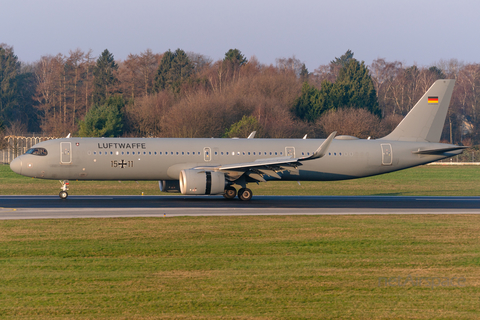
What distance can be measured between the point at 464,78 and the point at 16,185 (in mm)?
106729

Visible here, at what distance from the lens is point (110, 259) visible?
12969mm

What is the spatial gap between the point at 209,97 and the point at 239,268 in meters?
70.1

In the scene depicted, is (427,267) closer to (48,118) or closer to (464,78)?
(48,118)

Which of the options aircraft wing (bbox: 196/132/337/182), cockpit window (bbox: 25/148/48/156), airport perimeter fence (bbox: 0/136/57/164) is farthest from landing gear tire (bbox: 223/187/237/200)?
airport perimeter fence (bbox: 0/136/57/164)

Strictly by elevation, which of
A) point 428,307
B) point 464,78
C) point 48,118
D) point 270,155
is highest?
point 464,78

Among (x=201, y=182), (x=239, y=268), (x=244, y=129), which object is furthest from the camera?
(x=244, y=129)

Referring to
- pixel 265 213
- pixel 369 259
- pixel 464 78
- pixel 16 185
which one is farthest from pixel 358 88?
pixel 369 259

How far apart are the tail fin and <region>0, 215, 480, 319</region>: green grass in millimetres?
14085

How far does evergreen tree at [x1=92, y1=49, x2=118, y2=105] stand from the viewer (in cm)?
10644

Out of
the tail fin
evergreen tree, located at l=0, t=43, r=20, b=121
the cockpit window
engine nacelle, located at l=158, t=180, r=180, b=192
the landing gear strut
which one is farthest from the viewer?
evergreen tree, located at l=0, t=43, r=20, b=121

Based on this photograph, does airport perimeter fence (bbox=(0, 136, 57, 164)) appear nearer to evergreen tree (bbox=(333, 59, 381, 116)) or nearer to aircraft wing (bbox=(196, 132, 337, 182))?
aircraft wing (bbox=(196, 132, 337, 182))

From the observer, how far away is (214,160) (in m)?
30.0

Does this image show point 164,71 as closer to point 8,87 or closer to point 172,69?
point 172,69

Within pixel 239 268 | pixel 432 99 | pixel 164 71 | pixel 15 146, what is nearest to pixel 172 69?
pixel 164 71
